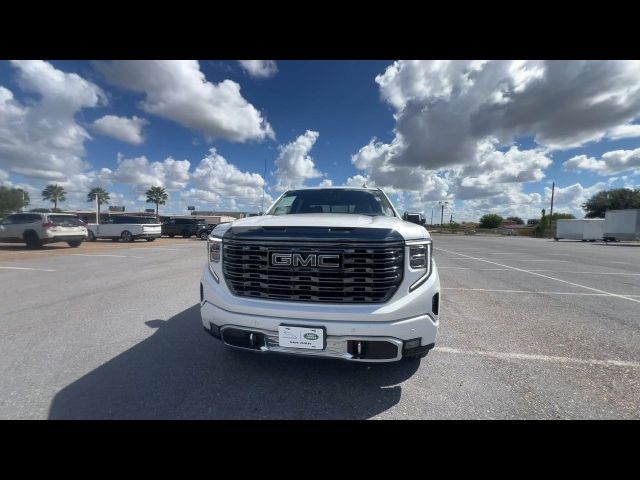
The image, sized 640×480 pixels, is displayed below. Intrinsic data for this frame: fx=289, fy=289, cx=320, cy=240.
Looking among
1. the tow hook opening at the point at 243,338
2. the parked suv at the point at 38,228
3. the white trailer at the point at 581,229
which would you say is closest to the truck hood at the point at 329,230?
the tow hook opening at the point at 243,338

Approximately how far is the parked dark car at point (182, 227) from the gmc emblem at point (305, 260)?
26361 mm

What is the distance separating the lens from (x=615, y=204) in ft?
192

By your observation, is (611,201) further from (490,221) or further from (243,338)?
(243,338)

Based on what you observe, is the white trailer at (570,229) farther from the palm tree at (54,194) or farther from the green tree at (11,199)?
the palm tree at (54,194)

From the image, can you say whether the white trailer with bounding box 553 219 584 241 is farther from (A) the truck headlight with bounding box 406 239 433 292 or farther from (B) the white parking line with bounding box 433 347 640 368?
(A) the truck headlight with bounding box 406 239 433 292

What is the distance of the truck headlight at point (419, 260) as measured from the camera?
91.7 inches

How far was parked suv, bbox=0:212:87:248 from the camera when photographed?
43.3 feet

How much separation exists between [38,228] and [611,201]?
8680cm

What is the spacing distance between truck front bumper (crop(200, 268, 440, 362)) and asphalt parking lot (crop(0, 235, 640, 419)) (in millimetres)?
427

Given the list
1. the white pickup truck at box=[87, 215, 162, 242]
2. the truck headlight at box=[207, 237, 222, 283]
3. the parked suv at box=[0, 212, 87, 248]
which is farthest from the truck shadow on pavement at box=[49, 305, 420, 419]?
the white pickup truck at box=[87, 215, 162, 242]

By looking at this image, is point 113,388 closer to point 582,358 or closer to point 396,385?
point 396,385

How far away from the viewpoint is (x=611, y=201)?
59562 millimetres
